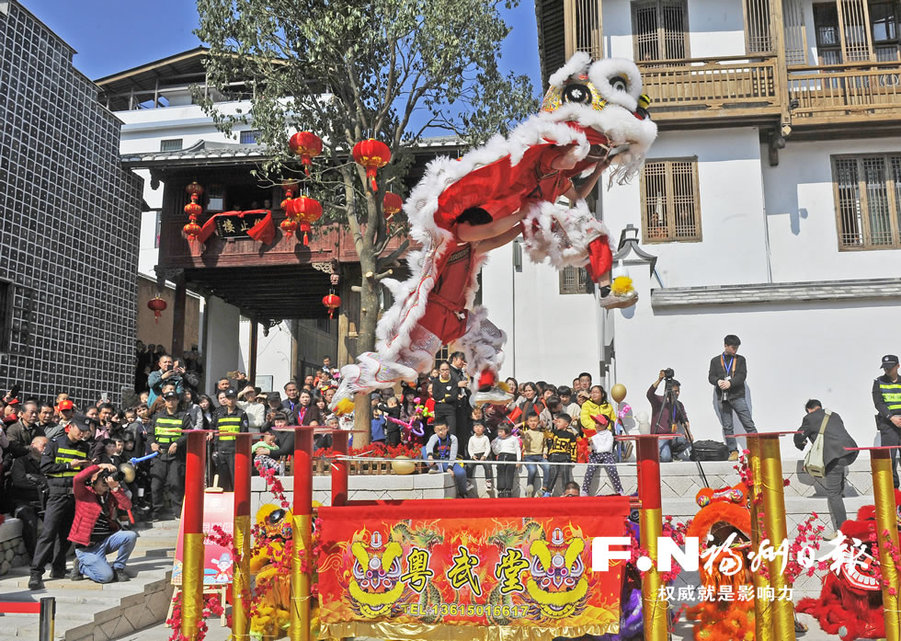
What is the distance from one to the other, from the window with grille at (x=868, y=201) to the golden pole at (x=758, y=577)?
29.9 ft

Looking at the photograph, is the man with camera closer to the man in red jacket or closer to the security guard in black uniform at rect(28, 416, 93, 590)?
the man in red jacket

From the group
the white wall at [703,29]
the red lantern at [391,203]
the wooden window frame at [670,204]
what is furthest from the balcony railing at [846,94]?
the red lantern at [391,203]

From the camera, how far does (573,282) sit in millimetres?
12727

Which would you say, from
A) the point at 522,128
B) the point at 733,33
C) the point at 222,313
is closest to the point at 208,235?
the point at 222,313

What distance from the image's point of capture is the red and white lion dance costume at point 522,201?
4023mm

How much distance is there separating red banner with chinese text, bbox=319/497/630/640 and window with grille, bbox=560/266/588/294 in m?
9.18

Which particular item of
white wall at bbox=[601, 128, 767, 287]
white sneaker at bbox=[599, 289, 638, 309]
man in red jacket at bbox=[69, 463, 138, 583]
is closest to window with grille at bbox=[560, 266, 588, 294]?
white wall at bbox=[601, 128, 767, 287]

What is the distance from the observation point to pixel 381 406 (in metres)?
9.02

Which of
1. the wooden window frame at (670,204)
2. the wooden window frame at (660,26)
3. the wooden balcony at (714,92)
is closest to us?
the wooden balcony at (714,92)

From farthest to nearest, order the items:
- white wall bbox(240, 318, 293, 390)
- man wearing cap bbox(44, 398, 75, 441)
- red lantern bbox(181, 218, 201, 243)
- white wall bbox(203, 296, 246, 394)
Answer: white wall bbox(240, 318, 293, 390), white wall bbox(203, 296, 246, 394), red lantern bbox(181, 218, 201, 243), man wearing cap bbox(44, 398, 75, 441)

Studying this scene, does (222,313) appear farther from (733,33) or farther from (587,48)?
(733,33)

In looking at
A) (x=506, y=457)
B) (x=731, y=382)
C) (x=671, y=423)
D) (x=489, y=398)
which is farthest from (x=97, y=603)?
(x=731, y=382)

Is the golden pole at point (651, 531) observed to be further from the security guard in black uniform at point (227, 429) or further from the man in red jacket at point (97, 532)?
the security guard in black uniform at point (227, 429)

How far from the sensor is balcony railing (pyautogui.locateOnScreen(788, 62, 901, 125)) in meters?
10.8
